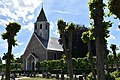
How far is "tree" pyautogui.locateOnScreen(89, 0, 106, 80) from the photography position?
744 inches

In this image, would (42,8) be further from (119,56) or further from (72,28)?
(72,28)

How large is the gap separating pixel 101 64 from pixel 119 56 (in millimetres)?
35821

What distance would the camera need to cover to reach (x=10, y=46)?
98.6 feet

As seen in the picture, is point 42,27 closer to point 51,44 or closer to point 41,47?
point 51,44

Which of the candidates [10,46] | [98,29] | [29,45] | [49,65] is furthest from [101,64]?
[29,45]

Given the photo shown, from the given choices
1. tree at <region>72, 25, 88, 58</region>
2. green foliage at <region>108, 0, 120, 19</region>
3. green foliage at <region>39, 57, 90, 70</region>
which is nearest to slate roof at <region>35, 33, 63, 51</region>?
tree at <region>72, 25, 88, 58</region>

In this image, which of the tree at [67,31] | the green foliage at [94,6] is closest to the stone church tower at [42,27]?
the tree at [67,31]

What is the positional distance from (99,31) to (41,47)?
6283 centimetres

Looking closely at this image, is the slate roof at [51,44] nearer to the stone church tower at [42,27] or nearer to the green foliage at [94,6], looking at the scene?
the stone church tower at [42,27]

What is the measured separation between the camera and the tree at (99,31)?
18.9 metres

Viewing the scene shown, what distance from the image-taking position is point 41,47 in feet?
269

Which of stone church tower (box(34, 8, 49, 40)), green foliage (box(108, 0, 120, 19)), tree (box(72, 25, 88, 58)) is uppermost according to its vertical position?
stone church tower (box(34, 8, 49, 40))

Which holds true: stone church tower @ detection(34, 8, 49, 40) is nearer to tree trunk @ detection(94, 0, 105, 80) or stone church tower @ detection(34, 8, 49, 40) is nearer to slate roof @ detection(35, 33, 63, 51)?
slate roof @ detection(35, 33, 63, 51)

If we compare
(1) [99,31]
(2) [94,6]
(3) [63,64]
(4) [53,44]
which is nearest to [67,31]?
(2) [94,6]
